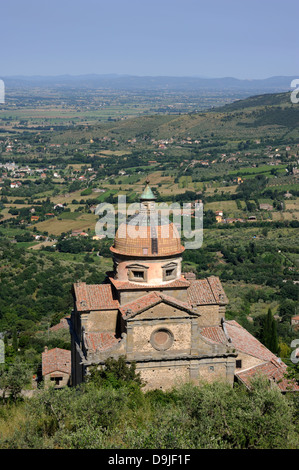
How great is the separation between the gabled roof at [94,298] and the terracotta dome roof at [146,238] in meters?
2.24

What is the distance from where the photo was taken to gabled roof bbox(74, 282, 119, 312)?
29375mm

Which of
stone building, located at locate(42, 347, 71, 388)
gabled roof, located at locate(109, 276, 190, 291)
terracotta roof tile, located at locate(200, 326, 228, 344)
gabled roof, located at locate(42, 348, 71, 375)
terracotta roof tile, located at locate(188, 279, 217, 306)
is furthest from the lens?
gabled roof, located at locate(42, 348, 71, 375)

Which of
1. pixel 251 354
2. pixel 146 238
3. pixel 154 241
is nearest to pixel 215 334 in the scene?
pixel 251 354

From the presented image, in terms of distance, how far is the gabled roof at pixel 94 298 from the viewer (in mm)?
29375

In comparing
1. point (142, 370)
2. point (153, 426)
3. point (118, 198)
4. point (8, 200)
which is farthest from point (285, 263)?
point (8, 200)

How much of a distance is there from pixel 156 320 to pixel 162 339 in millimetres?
1118

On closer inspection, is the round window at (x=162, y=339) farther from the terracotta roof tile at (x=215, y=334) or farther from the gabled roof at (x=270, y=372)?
the gabled roof at (x=270, y=372)

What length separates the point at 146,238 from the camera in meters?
29.6

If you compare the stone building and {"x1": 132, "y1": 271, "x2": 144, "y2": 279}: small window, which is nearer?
{"x1": 132, "y1": 271, "x2": 144, "y2": 279}: small window

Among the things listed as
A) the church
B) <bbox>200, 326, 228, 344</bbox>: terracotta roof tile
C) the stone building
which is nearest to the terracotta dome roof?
the church

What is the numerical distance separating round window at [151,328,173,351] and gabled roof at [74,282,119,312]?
269 cm

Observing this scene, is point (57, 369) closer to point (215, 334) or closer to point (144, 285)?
point (144, 285)

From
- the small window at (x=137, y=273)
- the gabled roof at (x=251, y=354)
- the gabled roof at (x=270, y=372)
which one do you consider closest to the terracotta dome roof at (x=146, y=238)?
the small window at (x=137, y=273)

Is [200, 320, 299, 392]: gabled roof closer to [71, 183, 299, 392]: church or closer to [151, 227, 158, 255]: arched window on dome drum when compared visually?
[71, 183, 299, 392]: church
